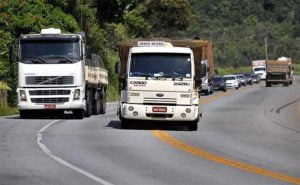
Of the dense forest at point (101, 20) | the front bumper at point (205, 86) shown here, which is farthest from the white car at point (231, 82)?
the front bumper at point (205, 86)

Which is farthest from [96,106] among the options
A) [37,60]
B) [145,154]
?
[145,154]

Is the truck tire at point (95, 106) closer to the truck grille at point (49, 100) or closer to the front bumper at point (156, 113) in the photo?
the truck grille at point (49, 100)

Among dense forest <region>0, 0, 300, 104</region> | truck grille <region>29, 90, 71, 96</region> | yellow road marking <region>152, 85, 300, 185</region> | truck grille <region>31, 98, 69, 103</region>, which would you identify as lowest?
yellow road marking <region>152, 85, 300, 185</region>

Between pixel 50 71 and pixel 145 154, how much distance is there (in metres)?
11.3

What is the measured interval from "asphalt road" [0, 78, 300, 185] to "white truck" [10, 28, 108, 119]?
0.78m

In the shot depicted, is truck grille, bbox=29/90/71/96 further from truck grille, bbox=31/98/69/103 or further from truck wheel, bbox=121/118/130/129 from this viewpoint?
truck wheel, bbox=121/118/130/129

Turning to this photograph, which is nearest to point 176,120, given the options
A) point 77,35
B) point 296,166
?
point 77,35

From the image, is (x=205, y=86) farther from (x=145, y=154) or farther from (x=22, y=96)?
(x=145, y=154)

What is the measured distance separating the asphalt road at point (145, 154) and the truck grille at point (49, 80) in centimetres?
135

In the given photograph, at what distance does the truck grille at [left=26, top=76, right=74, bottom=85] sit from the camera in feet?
90.6

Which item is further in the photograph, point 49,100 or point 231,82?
point 231,82

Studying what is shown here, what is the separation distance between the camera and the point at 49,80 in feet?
91.0

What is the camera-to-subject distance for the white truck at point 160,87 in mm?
23359

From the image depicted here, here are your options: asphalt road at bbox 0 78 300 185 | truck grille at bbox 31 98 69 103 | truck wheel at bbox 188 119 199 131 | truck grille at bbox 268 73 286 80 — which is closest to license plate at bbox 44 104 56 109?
truck grille at bbox 31 98 69 103
